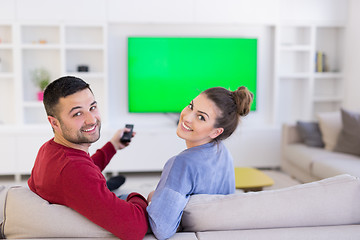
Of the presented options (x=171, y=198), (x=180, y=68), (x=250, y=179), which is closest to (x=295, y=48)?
(x=180, y=68)

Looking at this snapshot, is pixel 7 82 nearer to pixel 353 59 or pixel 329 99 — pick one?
pixel 329 99

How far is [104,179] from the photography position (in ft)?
4.59

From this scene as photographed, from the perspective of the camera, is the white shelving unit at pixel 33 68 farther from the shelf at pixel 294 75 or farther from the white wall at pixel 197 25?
the shelf at pixel 294 75

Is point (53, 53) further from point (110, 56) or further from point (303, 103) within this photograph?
point (303, 103)

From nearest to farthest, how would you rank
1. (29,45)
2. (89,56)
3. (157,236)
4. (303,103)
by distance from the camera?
1. (157,236)
2. (29,45)
3. (89,56)
4. (303,103)

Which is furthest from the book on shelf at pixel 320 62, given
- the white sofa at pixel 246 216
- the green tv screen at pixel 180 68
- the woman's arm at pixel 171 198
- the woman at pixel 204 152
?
the woman's arm at pixel 171 198

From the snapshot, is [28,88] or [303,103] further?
[303,103]

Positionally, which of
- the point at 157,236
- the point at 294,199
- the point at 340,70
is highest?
the point at 340,70

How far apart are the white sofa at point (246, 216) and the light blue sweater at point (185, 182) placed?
5 cm

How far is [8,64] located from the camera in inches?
200

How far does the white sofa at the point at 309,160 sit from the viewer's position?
3.70 meters

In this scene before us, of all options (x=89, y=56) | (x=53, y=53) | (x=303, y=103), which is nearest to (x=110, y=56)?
(x=89, y=56)

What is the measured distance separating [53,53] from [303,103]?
3.17 m

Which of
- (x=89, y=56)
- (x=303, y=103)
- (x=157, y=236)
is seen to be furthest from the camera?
(x=303, y=103)
